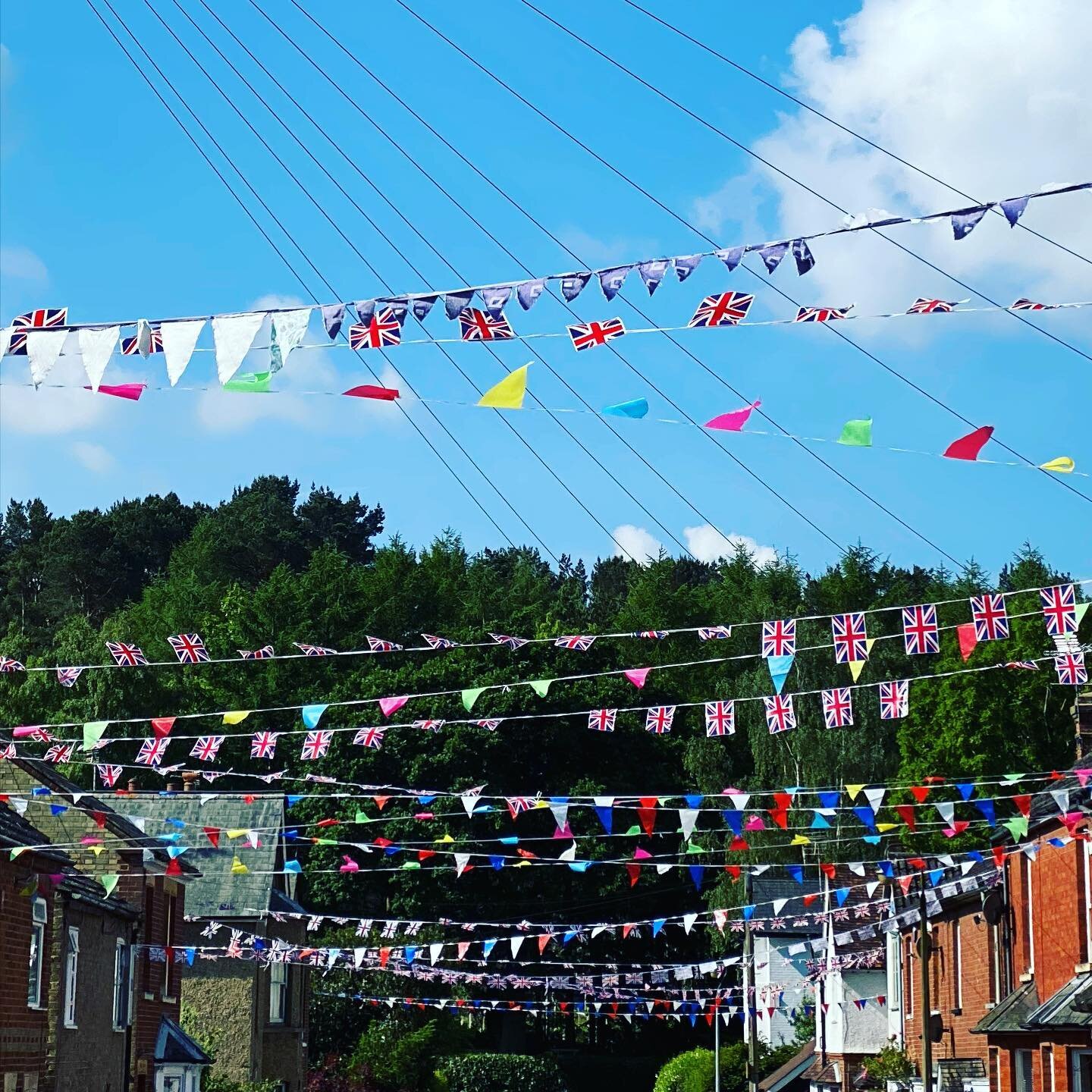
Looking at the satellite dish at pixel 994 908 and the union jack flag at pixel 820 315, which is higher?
the union jack flag at pixel 820 315

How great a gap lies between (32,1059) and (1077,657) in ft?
51.6

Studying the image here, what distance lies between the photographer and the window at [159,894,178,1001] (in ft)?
102

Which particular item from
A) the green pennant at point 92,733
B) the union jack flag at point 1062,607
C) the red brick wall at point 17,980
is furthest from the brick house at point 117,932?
the union jack flag at point 1062,607

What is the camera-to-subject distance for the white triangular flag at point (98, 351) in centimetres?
1289

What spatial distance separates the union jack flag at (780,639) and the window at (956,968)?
11.7 meters

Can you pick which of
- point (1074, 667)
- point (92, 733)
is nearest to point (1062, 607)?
point (1074, 667)

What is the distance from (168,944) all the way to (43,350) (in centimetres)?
2090

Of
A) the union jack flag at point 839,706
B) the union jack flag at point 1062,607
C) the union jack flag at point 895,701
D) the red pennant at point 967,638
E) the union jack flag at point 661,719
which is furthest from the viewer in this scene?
the union jack flag at point 661,719

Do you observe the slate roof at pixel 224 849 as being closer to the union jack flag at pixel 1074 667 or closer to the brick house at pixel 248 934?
the brick house at pixel 248 934

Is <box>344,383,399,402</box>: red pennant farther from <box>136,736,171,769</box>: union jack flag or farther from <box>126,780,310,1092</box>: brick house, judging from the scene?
<box>126,780,310,1092</box>: brick house

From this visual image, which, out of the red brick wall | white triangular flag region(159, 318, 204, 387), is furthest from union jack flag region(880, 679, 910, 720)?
the red brick wall

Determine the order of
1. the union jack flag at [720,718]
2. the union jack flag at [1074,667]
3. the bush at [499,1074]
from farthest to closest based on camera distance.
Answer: the bush at [499,1074] → the union jack flag at [720,718] → the union jack flag at [1074,667]

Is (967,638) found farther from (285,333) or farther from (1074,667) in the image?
(285,333)

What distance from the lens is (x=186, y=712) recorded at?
58031 millimetres
